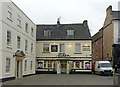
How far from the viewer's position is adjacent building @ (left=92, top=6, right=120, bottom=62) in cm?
4675

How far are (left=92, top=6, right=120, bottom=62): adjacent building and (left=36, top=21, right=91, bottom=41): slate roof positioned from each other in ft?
11.8

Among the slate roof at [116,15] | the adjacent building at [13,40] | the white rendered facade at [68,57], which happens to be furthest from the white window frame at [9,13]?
the white rendered facade at [68,57]

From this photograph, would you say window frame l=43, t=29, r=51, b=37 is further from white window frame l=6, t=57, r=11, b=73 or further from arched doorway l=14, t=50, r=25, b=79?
white window frame l=6, t=57, r=11, b=73

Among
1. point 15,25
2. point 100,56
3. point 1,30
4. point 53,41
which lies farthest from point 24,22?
point 100,56

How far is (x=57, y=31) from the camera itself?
54.1 m

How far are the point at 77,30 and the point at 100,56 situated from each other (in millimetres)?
9475

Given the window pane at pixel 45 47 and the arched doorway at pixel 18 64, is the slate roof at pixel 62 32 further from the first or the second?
the arched doorway at pixel 18 64

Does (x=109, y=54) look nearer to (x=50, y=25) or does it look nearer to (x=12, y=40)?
(x=50, y=25)

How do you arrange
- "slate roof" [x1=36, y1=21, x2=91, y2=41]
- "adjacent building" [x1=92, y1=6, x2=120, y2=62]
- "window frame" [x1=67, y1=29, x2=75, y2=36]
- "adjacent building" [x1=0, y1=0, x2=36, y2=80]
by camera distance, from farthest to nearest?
"window frame" [x1=67, y1=29, x2=75, y2=36], "slate roof" [x1=36, y1=21, x2=91, y2=41], "adjacent building" [x1=92, y1=6, x2=120, y2=62], "adjacent building" [x1=0, y1=0, x2=36, y2=80]

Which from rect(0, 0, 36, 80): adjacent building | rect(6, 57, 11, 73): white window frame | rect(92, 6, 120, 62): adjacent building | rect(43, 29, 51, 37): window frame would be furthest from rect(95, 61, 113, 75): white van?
rect(6, 57, 11, 73): white window frame

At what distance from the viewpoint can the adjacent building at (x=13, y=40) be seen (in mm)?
26611

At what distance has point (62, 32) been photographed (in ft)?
176

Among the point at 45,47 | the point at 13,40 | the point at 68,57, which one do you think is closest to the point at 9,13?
the point at 13,40

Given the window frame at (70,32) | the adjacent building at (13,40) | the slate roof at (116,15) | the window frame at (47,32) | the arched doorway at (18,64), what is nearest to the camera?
the adjacent building at (13,40)
